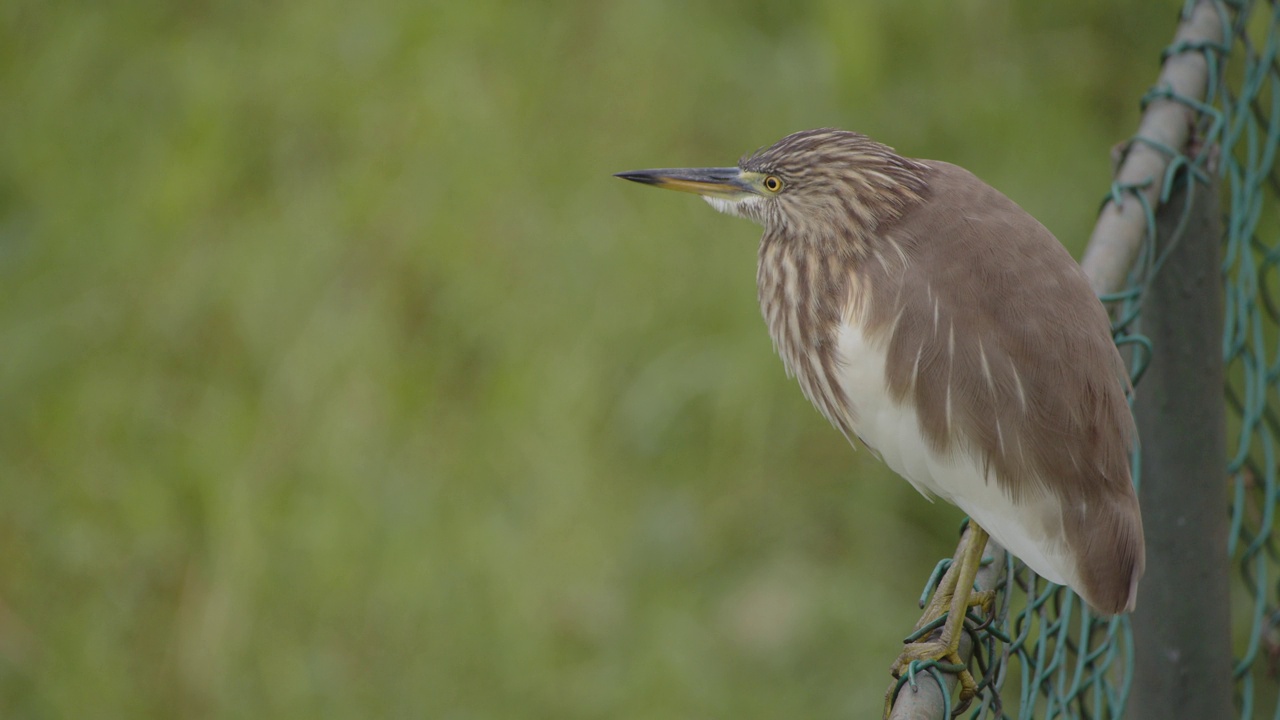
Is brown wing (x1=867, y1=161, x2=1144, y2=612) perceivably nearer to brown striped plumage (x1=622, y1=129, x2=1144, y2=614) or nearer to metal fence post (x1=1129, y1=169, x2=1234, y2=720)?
brown striped plumage (x1=622, y1=129, x2=1144, y2=614)

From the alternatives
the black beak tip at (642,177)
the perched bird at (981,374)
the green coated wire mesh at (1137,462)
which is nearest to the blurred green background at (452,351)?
the green coated wire mesh at (1137,462)

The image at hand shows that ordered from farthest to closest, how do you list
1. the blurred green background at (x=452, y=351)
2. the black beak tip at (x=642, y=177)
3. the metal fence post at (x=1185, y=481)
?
the blurred green background at (x=452, y=351) < the black beak tip at (x=642, y=177) < the metal fence post at (x=1185, y=481)

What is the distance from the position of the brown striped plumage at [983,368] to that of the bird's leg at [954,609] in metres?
0.06

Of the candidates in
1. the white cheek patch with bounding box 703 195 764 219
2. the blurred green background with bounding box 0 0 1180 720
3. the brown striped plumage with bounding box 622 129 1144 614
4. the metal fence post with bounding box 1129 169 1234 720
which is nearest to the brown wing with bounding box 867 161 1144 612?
the brown striped plumage with bounding box 622 129 1144 614

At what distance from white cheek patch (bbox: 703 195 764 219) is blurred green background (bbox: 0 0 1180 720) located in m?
1.22

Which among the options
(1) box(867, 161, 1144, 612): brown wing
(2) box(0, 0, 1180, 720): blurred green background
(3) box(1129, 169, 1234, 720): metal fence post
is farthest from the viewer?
(2) box(0, 0, 1180, 720): blurred green background

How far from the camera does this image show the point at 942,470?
1853 mm

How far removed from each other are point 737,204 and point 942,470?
0.66 m

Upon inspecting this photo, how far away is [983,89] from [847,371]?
7.39 ft

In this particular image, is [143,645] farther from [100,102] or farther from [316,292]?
[100,102]

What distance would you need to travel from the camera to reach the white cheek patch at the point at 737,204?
2.28m

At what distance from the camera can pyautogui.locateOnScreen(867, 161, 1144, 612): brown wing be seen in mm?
1741

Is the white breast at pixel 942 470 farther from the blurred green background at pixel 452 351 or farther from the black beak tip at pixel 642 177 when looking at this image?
the blurred green background at pixel 452 351

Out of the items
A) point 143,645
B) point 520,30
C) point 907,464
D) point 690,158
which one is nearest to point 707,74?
point 690,158
